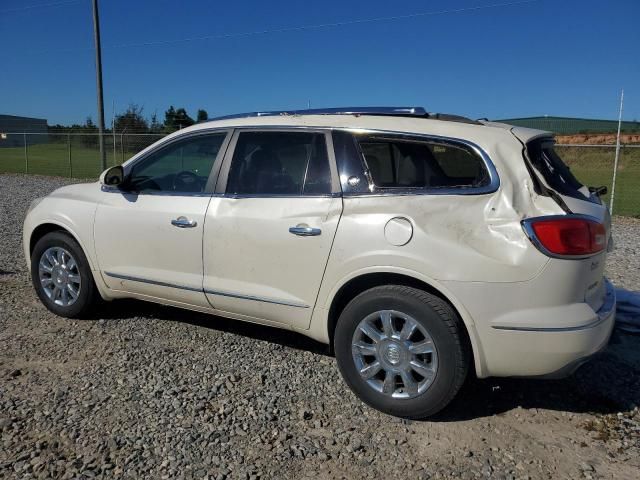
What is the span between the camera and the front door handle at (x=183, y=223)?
157 inches

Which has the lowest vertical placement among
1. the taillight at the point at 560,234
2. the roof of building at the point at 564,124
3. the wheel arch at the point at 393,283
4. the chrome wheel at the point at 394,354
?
the chrome wheel at the point at 394,354

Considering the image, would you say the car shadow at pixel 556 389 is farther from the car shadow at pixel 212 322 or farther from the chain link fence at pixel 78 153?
the chain link fence at pixel 78 153

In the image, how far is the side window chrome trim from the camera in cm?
311

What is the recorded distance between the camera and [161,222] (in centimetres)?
416

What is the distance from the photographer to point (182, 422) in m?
3.24

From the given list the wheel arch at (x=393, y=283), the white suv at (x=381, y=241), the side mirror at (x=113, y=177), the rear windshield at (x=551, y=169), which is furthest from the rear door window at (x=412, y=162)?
the side mirror at (x=113, y=177)

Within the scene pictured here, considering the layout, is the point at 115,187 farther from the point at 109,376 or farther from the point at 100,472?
the point at 100,472

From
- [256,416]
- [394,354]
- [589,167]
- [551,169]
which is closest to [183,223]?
[256,416]

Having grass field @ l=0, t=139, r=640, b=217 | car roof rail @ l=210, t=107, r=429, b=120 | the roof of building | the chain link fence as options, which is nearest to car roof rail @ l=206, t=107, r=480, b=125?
car roof rail @ l=210, t=107, r=429, b=120

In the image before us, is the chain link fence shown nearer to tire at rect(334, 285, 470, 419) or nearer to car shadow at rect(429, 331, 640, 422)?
tire at rect(334, 285, 470, 419)

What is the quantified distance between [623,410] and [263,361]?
2307 mm

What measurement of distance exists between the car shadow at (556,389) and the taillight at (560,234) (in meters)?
0.94

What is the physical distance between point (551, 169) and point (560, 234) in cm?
60

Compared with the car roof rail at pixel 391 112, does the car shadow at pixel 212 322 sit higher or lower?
lower
